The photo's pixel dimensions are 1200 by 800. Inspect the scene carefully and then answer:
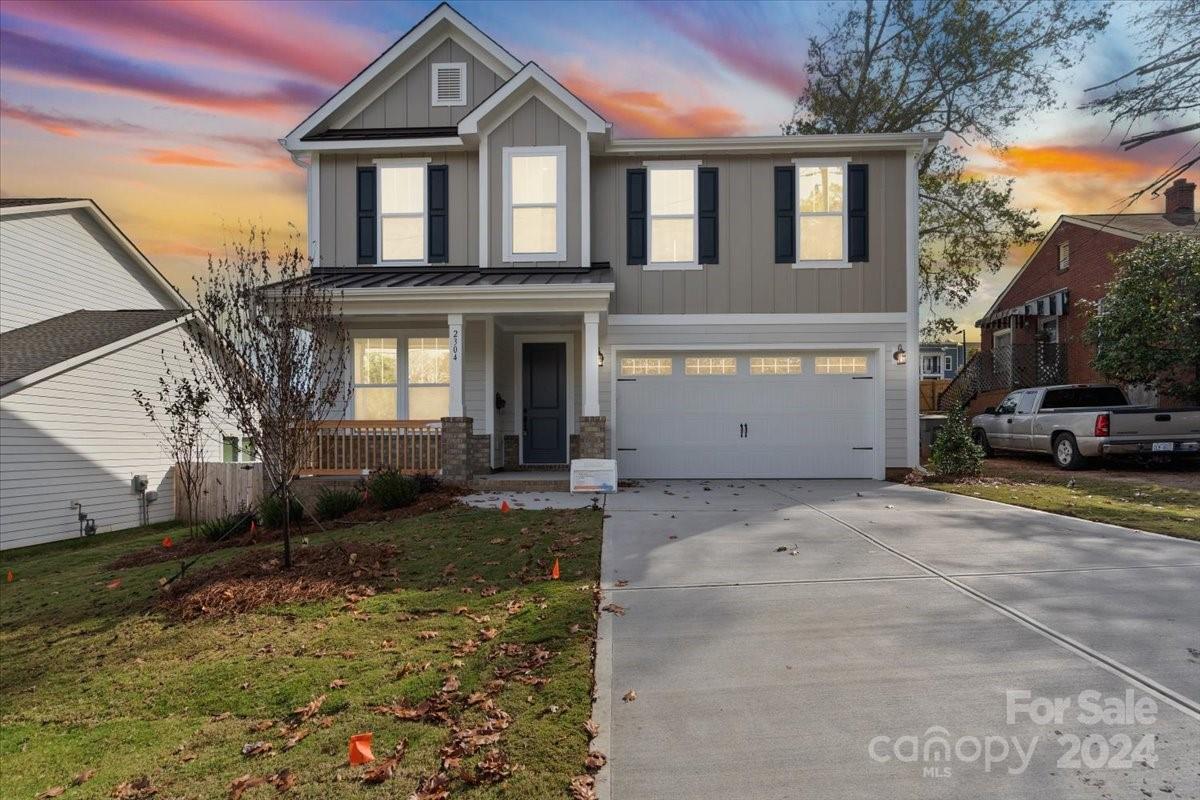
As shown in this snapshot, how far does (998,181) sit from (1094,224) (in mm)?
2942

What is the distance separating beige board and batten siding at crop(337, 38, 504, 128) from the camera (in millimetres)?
12539

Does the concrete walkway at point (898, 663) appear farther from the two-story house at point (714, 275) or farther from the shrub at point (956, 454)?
the two-story house at point (714, 275)

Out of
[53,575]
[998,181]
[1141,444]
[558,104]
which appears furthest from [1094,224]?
[53,575]

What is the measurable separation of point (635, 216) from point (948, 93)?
14.3 m

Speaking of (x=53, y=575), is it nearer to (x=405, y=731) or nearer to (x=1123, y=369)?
(x=405, y=731)

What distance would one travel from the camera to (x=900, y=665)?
3506 millimetres

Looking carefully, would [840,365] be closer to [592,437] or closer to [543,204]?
[592,437]

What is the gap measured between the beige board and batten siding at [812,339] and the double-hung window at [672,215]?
4.45 feet

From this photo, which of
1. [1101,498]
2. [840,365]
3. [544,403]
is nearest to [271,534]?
[544,403]

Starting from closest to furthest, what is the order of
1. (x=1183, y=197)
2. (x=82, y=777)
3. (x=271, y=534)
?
(x=82, y=777) < (x=271, y=534) < (x=1183, y=197)

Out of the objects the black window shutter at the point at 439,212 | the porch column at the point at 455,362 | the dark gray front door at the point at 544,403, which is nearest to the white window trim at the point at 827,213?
the dark gray front door at the point at 544,403

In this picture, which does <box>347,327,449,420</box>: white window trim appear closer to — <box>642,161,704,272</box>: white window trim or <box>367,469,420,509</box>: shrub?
<box>367,469,420,509</box>: shrub

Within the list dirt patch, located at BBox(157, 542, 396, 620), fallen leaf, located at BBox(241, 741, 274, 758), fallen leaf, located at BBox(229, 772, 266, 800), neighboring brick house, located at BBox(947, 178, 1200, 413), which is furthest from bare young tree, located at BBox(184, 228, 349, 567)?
neighboring brick house, located at BBox(947, 178, 1200, 413)

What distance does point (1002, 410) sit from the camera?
15.0 metres
